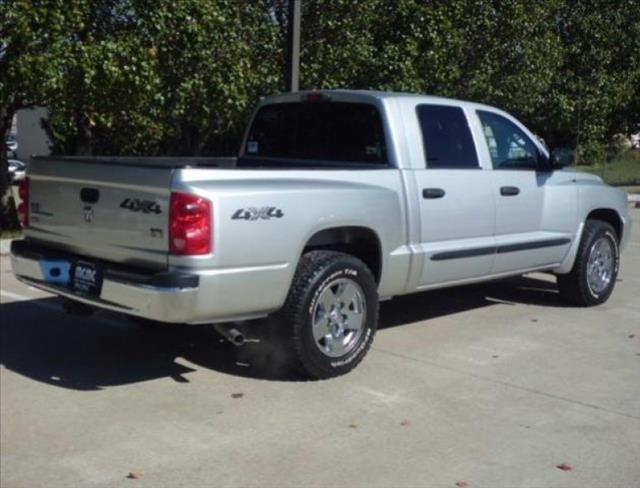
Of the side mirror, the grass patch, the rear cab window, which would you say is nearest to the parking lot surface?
the side mirror

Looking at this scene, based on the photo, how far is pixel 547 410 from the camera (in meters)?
5.30

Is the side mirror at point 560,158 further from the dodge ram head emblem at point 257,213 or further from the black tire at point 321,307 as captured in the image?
the dodge ram head emblem at point 257,213

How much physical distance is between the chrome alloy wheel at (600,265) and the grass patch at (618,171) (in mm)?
18076

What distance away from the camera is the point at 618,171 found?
1261 inches

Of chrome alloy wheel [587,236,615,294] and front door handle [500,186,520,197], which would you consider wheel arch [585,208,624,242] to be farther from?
front door handle [500,186,520,197]

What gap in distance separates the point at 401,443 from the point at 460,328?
8.79 ft

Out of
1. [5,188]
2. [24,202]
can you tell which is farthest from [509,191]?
[5,188]

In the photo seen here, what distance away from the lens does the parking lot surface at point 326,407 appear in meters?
4.41

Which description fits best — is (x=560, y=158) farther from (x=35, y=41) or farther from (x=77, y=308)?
(x=35, y=41)

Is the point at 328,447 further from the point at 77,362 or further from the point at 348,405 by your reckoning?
the point at 77,362

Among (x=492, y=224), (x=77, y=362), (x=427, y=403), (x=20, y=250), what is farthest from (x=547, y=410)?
(x=20, y=250)

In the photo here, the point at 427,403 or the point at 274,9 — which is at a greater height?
the point at 274,9

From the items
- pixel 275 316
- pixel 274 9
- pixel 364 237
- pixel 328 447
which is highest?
pixel 274 9

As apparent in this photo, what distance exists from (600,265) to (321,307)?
3.58 m
